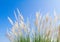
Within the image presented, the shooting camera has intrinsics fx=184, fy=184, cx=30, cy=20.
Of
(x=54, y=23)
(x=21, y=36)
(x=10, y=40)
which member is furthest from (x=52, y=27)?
(x=10, y=40)

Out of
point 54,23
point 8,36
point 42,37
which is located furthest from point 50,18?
point 8,36

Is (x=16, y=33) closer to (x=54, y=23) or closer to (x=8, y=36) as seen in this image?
(x=8, y=36)

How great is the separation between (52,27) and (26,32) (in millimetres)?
343

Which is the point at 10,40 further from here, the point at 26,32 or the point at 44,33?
the point at 44,33

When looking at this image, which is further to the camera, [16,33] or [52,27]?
[16,33]

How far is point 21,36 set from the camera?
94.8 inches

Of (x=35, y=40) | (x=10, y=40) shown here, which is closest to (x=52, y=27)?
(x=35, y=40)

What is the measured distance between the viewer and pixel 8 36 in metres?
2.44

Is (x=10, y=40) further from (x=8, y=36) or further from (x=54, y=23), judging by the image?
(x=54, y=23)

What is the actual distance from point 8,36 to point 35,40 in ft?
1.22

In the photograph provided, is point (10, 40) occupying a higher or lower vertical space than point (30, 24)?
lower

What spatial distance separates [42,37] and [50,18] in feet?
0.85

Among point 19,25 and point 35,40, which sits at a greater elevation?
point 19,25

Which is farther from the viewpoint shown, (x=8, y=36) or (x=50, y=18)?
(x=8, y=36)
